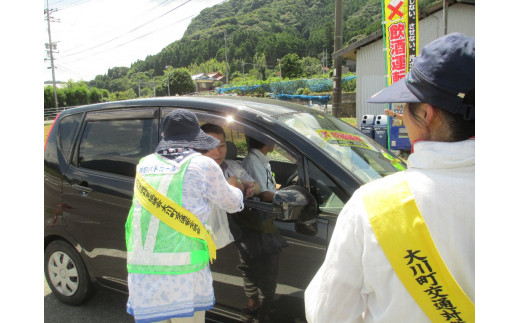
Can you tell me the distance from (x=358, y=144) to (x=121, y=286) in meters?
2.09

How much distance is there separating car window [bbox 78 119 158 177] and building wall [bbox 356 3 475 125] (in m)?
12.1

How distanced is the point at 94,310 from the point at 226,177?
1765 millimetres

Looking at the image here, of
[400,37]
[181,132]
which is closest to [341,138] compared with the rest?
[181,132]

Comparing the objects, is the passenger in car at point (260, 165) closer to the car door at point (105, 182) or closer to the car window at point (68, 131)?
the car door at point (105, 182)

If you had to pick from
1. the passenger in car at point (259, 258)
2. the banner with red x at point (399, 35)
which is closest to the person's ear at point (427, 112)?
the passenger in car at point (259, 258)

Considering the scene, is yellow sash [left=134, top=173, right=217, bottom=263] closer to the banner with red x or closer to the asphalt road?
the asphalt road

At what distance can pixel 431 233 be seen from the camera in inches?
37.8

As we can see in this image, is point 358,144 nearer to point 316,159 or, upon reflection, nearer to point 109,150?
point 316,159

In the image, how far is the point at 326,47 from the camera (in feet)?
355

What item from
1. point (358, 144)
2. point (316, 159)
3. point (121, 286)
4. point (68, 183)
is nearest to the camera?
point (316, 159)

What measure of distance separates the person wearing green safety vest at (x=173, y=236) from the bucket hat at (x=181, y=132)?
0.04m

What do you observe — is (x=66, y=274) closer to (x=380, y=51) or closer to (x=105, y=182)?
(x=105, y=182)

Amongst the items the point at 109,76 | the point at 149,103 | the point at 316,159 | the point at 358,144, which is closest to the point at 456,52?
the point at 316,159

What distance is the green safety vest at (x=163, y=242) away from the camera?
192 centimetres
